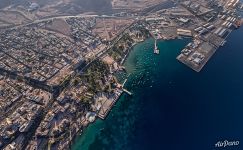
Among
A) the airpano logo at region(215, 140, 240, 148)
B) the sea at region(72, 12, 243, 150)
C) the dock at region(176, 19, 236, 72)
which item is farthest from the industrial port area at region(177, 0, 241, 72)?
the airpano logo at region(215, 140, 240, 148)

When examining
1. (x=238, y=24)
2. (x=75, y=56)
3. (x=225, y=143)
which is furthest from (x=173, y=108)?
(x=238, y=24)

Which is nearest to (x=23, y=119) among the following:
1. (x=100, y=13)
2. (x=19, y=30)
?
(x=19, y=30)

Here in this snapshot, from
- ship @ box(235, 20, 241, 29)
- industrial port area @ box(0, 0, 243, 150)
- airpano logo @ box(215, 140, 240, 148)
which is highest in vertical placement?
ship @ box(235, 20, 241, 29)

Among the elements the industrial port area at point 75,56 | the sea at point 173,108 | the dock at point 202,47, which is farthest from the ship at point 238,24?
the sea at point 173,108

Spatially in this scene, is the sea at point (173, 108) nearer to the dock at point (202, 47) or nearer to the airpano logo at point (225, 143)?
the airpano logo at point (225, 143)

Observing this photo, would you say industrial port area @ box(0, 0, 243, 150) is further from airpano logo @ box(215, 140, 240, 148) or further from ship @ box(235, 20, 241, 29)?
airpano logo @ box(215, 140, 240, 148)

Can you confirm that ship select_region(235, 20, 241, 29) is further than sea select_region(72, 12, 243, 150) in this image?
Yes

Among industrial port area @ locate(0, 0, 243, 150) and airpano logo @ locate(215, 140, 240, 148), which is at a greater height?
industrial port area @ locate(0, 0, 243, 150)
